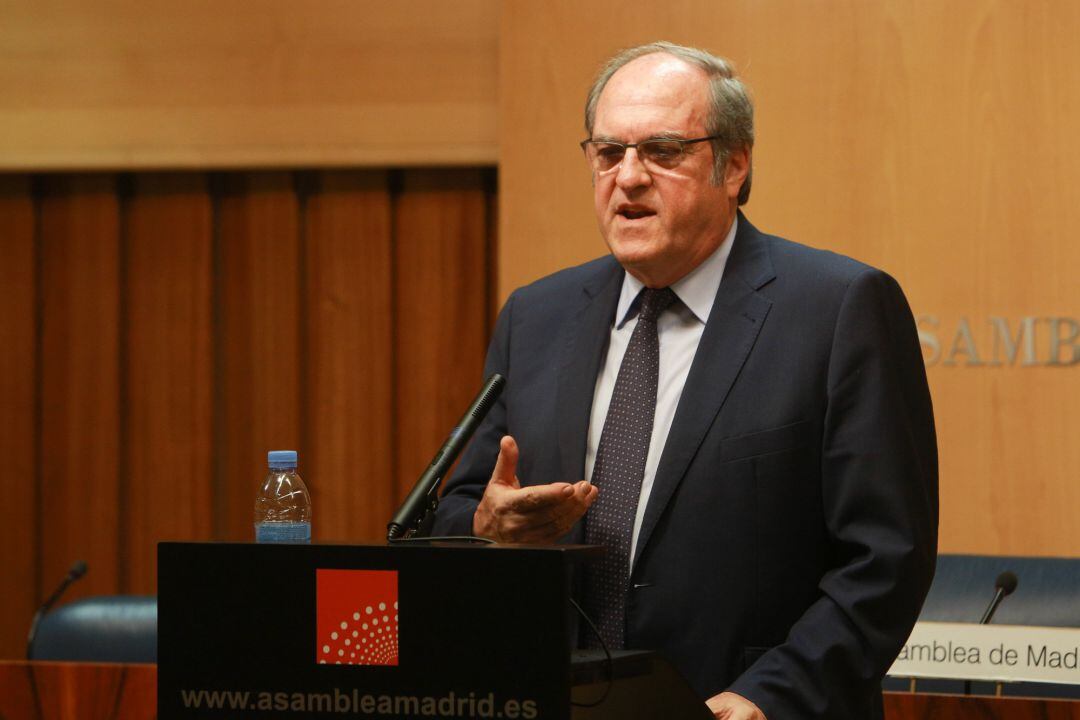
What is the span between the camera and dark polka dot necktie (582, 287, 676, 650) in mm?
1947

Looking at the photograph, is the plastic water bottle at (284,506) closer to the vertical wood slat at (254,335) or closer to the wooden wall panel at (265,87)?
the vertical wood slat at (254,335)

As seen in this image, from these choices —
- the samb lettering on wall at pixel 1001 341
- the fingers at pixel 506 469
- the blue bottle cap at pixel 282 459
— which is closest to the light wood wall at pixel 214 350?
the samb lettering on wall at pixel 1001 341

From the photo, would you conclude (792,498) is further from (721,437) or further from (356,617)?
(356,617)

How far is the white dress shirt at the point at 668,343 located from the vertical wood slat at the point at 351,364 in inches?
101

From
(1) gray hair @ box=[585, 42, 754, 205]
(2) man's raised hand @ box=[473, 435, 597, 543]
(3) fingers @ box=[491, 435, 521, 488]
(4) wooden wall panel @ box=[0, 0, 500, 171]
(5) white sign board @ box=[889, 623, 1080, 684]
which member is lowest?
(5) white sign board @ box=[889, 623, 1080, 684]

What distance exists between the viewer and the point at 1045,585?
11.1ft

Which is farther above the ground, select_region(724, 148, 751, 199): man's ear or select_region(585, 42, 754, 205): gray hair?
select_region(585, 42, 754, 205): gray hair

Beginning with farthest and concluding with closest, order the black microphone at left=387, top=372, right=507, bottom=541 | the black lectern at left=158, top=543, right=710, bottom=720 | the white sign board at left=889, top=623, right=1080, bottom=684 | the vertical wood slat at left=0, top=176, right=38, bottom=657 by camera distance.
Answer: the vertical wood slat at left=0, top=176, right=38, bottom=657, the white sign board at left=889, top=623, right=1080, bottom=684, the black microphone at left=387, top=372, right=507, bottom=541, the black lectern at left=158, top=543, right=710, bottom=720

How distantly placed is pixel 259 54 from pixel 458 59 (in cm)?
70

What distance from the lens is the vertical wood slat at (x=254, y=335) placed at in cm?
465

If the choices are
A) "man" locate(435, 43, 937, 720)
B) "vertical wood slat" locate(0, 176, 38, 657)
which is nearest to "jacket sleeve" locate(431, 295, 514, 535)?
"man" locate(435, 43, 937, 720)

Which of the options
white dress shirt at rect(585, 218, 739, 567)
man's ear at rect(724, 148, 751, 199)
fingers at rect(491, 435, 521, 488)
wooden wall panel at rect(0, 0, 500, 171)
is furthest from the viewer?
wooden wall panel at rect(0, 0, 500, 171)

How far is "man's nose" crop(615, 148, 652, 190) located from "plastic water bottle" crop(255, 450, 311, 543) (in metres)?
0.66

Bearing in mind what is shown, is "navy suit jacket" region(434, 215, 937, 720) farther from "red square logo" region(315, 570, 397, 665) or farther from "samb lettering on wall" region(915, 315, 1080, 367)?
"samb lettering on wall" region(915, 315, 1080, 367)
